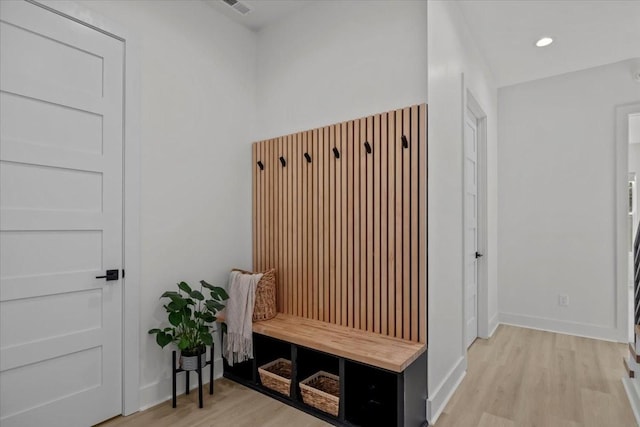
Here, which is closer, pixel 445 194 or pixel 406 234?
pixel 406 234

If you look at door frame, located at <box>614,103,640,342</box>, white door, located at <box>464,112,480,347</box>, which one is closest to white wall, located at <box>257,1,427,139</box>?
white door, located at <box>464,112,480,347</box>

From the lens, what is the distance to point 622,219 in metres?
3.45

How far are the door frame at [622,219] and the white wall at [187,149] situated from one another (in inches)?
143

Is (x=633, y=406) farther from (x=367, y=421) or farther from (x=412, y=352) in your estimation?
(x=367, y=421)

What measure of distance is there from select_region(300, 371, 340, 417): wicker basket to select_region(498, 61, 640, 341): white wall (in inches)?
107

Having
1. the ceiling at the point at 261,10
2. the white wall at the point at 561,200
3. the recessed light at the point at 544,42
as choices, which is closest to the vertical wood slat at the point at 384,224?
Result: the ceiling at the point at 261,10

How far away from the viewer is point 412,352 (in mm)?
1941

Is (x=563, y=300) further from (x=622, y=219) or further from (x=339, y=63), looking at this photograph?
(x=339, y=63)

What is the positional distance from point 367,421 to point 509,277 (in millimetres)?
2855

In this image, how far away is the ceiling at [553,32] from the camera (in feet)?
8.64

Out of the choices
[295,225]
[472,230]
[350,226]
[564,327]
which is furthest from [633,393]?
[295,225]

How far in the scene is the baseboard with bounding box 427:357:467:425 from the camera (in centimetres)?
209

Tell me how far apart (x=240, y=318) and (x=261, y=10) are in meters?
2.43

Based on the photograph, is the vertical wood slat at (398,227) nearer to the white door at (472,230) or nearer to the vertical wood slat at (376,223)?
the vertical wood slat at (376,223)
